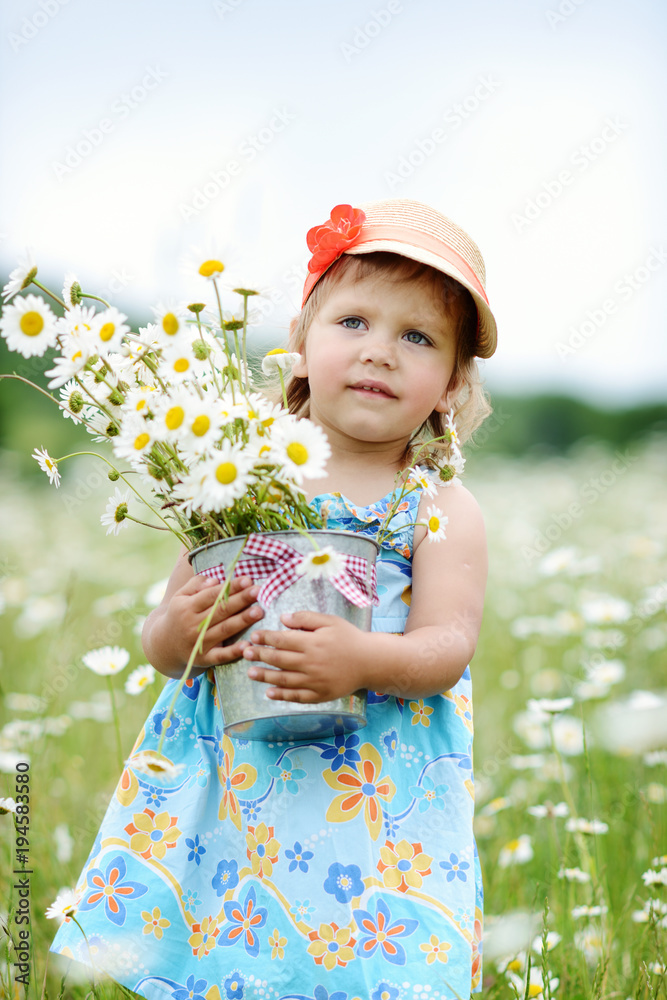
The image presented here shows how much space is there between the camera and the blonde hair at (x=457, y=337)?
1.76m

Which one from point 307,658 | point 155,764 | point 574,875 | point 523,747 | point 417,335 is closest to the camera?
point 155,764

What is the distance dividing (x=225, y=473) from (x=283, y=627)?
260 millimetres

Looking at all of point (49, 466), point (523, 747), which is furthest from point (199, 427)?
point (523, 747)

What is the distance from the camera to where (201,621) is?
1479mm

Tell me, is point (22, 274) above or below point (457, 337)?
below

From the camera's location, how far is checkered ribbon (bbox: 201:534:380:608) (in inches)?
53.2

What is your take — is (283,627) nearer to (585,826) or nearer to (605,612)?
(585,826)

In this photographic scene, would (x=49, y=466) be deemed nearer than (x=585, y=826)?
Yes

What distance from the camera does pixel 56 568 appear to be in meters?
5.06

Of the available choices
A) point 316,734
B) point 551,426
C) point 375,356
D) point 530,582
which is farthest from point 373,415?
point 551,426

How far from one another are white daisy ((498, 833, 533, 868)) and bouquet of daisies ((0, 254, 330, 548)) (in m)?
1.26

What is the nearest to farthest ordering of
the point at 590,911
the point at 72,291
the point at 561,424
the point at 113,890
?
1. the point at 72,291
2. the point at 113,890
3. the point at 590,911
4. the point at 561,424

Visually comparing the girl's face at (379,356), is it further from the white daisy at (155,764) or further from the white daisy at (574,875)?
the white daisy at (574,875)

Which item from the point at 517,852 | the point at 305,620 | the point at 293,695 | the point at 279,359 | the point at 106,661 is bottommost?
the point at 517,852
